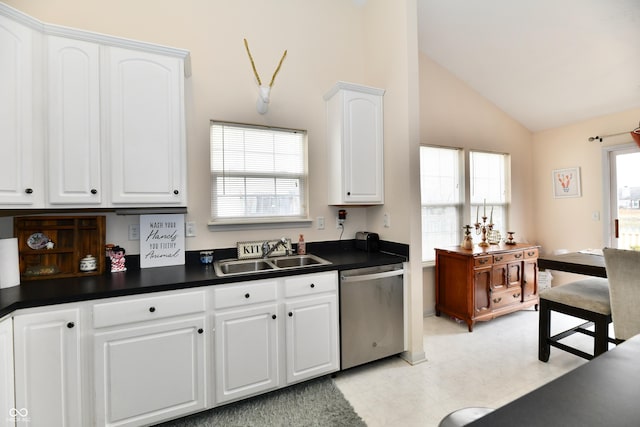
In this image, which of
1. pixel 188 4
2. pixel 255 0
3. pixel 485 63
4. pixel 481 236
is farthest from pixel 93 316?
pixel 485 63

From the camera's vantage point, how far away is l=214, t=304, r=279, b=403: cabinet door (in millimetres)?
1866

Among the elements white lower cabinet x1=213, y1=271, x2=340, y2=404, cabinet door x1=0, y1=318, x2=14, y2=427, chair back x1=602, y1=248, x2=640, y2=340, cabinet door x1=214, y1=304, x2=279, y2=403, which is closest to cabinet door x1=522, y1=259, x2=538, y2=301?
chair back x1=602, y1=248, x2=640, y2=340

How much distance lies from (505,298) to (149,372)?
3603 mm

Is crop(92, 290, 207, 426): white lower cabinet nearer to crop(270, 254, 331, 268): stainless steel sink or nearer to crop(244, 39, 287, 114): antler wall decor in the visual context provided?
crop(270, 254, 331, 268): stainless steel sink

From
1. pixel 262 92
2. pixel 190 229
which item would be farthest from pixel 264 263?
pixel 262 92

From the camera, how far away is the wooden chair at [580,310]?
2.22 meters

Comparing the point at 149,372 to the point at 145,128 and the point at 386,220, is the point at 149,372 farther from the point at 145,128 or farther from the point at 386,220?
the point at 386,220

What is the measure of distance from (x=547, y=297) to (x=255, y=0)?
3793mm

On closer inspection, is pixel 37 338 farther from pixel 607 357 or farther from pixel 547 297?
pixel 547 297

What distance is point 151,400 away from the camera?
5.58ft

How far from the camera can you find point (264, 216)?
2.64 meters

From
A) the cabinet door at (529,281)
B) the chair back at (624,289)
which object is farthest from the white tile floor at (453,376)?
the chair back at (624,289)

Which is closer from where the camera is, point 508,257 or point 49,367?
point 49,367

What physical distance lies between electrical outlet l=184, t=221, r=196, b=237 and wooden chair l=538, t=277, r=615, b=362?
10.3 feet
